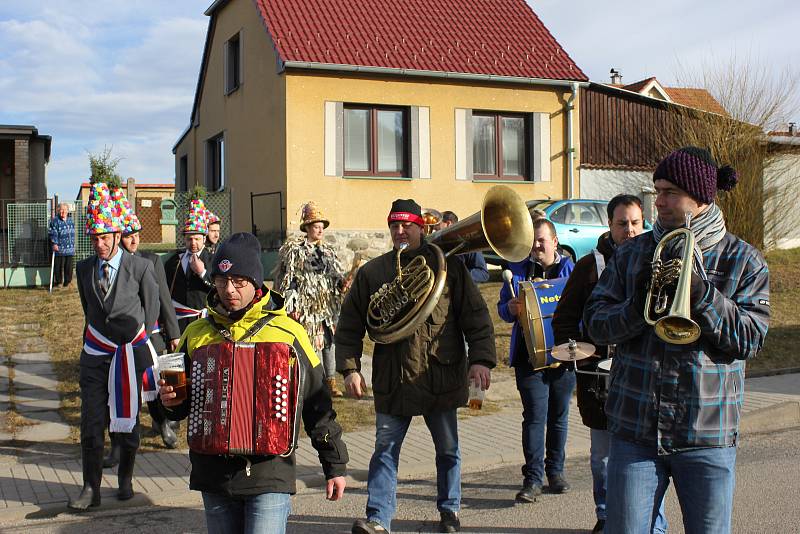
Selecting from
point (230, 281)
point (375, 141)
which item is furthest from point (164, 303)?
point (375, 141)

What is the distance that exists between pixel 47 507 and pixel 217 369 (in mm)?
3344

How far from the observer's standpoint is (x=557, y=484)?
621 centimetres

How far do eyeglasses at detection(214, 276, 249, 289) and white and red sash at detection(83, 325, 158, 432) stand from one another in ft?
9.09

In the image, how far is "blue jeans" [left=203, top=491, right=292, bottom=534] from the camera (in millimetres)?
3447

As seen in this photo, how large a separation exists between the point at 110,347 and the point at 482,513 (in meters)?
2.89

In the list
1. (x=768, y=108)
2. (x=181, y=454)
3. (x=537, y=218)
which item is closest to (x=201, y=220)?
(x=181, y=454)

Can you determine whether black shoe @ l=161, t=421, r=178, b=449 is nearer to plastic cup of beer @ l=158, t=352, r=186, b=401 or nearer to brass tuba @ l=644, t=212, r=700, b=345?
plastic cup of beer @ l=158, t=352, r=186, b=401

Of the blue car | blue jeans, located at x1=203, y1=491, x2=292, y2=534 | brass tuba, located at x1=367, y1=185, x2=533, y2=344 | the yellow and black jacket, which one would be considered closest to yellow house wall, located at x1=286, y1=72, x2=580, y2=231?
the blue car

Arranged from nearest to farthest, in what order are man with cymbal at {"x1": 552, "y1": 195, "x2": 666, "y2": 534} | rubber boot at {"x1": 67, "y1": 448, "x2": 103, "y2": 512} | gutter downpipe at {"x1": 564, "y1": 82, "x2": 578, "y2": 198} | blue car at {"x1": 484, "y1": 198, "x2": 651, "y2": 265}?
1. man with cymbal at {"x1": 552, "y1": 195, "x2": 666, "y2": 534}
2. rubber boot at {"x1": 67, "y1": 448, "x2": 103, "y2": 512}
3. blue car at {"x1": 484, "y1": 198, "x2": 651, "y2": 265}
4. gutter downpipe at {"x1": 564, "y1": 82, "x2": 578, "y2": 198}

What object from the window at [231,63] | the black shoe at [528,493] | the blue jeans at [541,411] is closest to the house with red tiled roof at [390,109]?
the window at [231,63]

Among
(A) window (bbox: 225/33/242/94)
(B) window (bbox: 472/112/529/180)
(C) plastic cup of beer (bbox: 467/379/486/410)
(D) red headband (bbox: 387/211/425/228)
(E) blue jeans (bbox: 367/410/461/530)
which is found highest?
(A) window (bbox: 225/33/242/94)

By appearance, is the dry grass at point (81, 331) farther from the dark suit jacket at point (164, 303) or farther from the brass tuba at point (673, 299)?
the brass tuba at point (673, 299)

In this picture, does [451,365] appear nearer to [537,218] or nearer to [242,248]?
Answer: [537,218]

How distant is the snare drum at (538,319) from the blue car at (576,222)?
1049 centimetres
